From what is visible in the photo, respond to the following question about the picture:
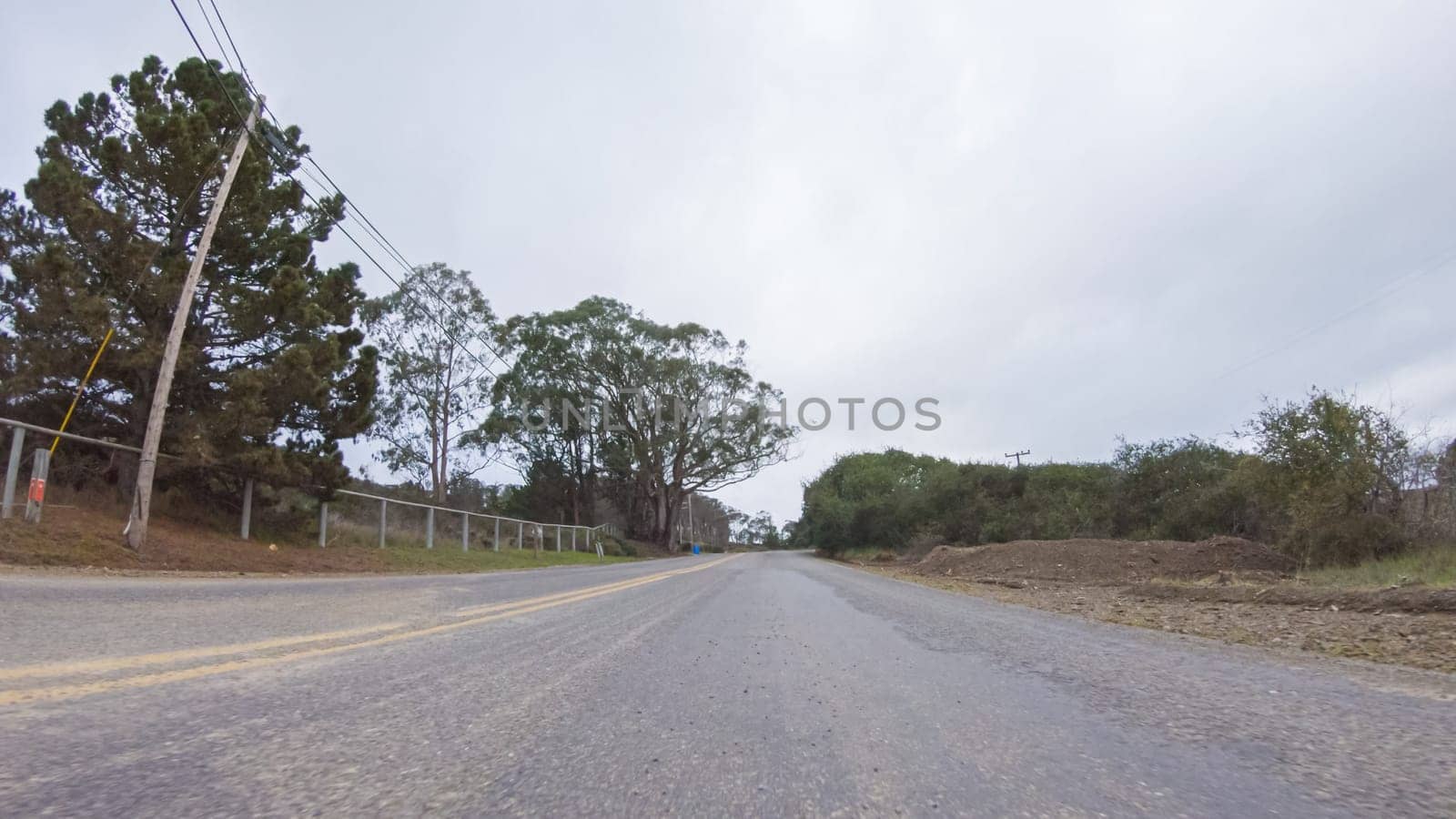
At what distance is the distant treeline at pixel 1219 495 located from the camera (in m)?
12.6

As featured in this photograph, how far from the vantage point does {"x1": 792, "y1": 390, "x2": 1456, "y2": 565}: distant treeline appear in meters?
12.6

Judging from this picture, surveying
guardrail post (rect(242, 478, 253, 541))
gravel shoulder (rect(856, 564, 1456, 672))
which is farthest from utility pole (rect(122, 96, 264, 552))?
gravel shoulder (rect(856, 564, 1456, 672))

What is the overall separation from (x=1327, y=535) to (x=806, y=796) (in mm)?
15760

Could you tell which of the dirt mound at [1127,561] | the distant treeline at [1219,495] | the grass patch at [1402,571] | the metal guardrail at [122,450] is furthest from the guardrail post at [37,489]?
the distant treeline at [1219,495]

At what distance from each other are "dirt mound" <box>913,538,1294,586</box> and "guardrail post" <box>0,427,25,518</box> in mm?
18630

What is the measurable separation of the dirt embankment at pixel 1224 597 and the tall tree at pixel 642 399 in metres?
25.1

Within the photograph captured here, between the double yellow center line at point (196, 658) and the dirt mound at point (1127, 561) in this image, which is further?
the dirt mound at point (1127, 561)

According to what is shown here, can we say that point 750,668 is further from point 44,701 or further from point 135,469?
point 135,469

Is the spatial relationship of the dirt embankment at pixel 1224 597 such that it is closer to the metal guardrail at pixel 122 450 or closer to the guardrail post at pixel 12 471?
the metal guardrail at pixel 122 450

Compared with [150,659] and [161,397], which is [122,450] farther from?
[150,659]

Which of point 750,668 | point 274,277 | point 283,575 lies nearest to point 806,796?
point 750,668

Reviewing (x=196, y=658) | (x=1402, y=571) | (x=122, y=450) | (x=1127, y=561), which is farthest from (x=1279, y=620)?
(x=122, y=450)

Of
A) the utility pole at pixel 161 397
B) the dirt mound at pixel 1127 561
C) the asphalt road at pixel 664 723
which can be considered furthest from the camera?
the dirt mound at pixel 1127 561

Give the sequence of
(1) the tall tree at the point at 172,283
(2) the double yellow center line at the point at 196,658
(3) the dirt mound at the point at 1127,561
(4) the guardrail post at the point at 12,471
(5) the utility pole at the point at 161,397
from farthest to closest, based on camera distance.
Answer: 1. (3) the dirt mound at the point at 1127,561
2. (1) the tall tree at the point at 172,283
3. (5) the utility pole at the point at 161,397
4. (4) the guardrail post at the point at 12,471
5. (2) the double yellow center line at the point at 196,658
